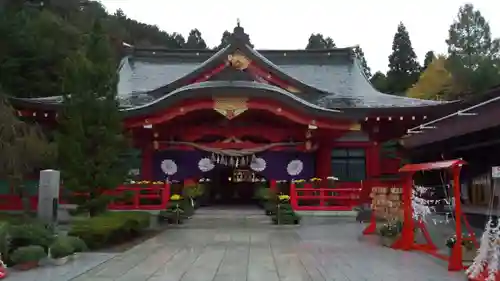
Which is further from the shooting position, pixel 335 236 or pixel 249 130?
pixel 249 130

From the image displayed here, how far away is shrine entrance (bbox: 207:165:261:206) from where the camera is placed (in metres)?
26.2

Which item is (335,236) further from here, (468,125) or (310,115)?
(310,115)

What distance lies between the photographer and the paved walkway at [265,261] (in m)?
7.48

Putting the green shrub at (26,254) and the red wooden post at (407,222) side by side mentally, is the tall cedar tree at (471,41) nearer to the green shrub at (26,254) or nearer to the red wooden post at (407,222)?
the red wooden post at (407,222)

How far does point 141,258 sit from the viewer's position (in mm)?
9281

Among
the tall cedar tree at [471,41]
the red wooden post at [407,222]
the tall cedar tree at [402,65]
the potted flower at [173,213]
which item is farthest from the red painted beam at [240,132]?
the tall cedar tree at [402,65]

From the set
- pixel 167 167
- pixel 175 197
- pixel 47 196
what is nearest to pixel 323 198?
pixel 175 197

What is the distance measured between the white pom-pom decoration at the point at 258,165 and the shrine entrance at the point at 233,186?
235 inches

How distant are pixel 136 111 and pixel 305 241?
30.4 feet

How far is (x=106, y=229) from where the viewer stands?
1070 centimetres

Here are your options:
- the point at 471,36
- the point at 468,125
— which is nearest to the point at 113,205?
the point at 468,125

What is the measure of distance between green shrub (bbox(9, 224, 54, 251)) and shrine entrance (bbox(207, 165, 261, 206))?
1713 cm

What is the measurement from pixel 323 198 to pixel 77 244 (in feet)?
31.6

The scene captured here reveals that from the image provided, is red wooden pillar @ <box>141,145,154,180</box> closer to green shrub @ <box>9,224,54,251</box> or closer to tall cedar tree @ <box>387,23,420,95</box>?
green shrub @ <box>9,224,54,251</box>
